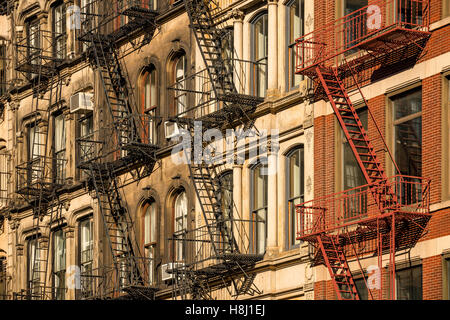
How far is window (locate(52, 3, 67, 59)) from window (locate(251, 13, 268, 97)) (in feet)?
39.4

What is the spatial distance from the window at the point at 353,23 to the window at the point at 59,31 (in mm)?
16688

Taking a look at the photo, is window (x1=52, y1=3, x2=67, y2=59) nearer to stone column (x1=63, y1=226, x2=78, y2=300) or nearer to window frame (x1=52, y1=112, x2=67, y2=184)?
window frame (x1=52, y1=112, x2=67, y2=184)

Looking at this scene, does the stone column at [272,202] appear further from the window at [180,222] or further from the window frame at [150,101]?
the window frame at [150,101]

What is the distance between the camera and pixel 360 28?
32062mm

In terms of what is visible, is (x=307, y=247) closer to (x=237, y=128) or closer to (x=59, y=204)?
(x=237, y=128)

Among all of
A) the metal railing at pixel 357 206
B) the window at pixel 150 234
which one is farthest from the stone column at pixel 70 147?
the metal railing at pixel 357 206

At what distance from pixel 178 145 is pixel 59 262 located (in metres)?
9.40

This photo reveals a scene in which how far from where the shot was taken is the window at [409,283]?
29719mm

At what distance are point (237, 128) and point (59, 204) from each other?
11.5 meters

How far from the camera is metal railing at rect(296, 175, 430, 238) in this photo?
97.8 ft

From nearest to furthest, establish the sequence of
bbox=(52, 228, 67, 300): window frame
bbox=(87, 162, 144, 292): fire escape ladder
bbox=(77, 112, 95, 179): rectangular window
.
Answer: bbox=(87, 162, 144, 292): fire escape ladder < bbox=(77, 112, 95, 179): rectangular window < bbox=(52, 228, 67, 300): window frame

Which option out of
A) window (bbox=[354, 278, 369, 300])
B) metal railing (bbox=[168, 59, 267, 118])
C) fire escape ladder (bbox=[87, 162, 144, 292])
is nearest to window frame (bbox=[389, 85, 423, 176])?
window (bbox=[354, 278, 369, 300])

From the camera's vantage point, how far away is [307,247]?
33.5 meters

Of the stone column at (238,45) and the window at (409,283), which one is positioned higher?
the stone column at (238,45)
